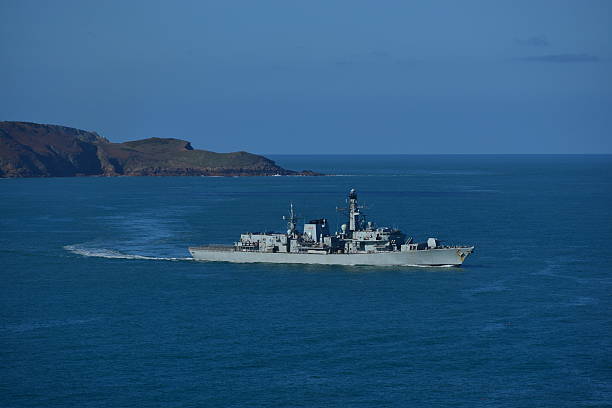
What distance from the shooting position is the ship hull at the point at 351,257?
85.8m

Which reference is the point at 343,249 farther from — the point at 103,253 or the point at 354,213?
the point at 103,253

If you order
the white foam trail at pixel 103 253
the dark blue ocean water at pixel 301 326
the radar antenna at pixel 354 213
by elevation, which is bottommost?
the dark blue ocean water at pixel 301 326

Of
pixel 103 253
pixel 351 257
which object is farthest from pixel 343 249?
pixel 103 253

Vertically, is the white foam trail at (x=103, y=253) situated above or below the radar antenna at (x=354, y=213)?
below

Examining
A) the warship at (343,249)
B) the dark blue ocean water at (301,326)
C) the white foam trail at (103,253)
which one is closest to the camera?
the dark blue ocean water at (301,326)

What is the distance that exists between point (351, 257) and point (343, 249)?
Result: 2728mm

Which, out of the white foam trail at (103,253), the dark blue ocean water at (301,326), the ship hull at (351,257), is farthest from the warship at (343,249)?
the white foam trail at (103,253)

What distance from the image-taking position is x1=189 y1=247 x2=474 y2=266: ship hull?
85.8 metres

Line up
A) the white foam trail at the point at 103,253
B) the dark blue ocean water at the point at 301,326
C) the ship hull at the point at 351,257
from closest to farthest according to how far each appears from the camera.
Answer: the dark blue ocean water at the point at 301,326 → the ship hull at the point at 351,257 → the white foam trail at the point at 103,253

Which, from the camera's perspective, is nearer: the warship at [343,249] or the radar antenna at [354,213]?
the warship at [343,249]

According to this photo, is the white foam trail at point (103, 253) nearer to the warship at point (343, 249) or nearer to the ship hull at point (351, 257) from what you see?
the ship hull at point (351, 257)

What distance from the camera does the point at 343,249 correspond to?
91.0 m

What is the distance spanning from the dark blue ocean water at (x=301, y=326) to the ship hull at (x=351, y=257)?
1.24m

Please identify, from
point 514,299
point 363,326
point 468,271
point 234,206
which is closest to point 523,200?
point 234,206
